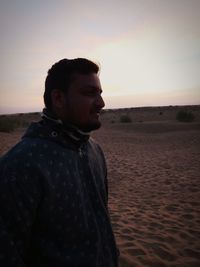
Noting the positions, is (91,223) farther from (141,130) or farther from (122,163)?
(141,130)

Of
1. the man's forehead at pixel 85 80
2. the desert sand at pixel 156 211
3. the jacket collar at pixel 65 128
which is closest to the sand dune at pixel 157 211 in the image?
the desert sand at pixel 156 211

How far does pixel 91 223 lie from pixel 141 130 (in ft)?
81.5

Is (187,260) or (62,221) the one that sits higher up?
(62,221)

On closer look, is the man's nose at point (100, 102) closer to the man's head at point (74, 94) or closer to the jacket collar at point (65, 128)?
the man's head at point (74, 94)

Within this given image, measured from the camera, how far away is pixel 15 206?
1.36 m

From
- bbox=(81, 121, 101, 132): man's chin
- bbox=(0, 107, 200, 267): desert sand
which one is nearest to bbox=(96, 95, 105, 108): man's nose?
bbox=(81, 121, 101, 132): man's chin

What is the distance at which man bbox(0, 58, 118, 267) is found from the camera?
4.50ft

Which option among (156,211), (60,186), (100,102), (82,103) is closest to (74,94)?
(82,103)

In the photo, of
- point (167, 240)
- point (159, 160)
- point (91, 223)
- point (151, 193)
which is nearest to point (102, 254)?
point (91, 223)

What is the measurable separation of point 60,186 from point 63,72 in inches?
27.3

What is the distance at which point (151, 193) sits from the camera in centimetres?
727

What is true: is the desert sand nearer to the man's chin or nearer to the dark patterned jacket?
the dark patterned jacket

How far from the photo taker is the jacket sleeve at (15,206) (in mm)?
1347

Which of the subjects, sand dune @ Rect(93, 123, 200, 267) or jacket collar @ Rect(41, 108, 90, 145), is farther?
sand dune @ Rect(93, 123, 200, 267)
